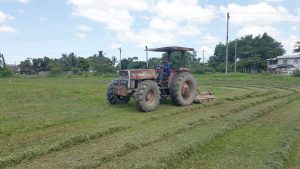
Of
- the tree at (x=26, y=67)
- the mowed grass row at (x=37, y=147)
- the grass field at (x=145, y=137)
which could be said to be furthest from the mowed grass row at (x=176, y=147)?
the tree at (x=26, y=67)

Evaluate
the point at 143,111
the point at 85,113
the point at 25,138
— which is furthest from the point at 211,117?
the point at 25,138

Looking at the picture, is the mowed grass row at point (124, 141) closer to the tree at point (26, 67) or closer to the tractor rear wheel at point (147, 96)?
the tractor rear wheel at point (147, 96)

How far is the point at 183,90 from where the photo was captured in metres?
15.5

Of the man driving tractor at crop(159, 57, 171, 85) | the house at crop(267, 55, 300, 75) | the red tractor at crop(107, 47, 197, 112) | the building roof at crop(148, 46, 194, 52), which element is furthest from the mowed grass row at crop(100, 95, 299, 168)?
the house at crop(267, 55, 300, 75)

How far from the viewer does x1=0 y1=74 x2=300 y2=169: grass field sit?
7.01 m

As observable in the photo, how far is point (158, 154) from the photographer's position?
24.1ft

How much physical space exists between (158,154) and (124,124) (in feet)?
10.6

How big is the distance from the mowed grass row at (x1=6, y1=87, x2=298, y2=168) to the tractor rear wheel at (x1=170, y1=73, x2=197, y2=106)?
2.17m

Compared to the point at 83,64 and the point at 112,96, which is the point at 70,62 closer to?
the point at 83,64

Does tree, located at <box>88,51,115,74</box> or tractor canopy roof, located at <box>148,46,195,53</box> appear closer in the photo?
tractor canopy roof, located at <box>148,46,195,53</box>

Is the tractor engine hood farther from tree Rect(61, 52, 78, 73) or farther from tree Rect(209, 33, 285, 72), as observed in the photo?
tree Rect(61, 52, 78, 73)

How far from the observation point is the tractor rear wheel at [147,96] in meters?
13.2

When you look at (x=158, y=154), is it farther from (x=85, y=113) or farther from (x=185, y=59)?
(x=185, y=59)

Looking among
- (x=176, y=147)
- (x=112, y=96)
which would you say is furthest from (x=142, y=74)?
(x=176, y=147)
